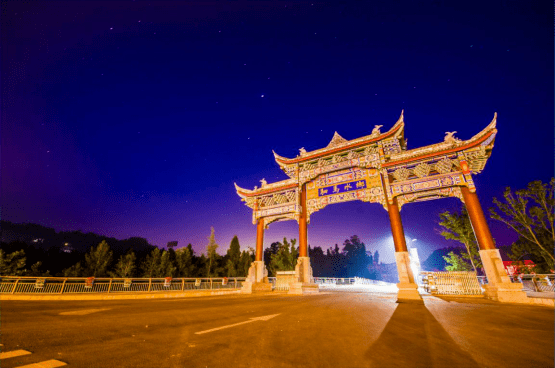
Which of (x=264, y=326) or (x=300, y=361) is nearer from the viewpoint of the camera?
(x=300, y=361)

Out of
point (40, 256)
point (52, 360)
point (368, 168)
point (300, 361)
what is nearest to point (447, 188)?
point (368, 168)

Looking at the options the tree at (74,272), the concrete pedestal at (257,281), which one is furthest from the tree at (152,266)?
the concrete pedestal at (257,281)

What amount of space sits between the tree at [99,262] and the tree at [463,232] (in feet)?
101

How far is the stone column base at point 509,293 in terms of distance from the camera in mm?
9241

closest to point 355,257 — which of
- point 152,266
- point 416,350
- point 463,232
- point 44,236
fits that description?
point 463,232

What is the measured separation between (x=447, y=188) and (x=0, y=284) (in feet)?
85.8

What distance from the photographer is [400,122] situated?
1387 cm

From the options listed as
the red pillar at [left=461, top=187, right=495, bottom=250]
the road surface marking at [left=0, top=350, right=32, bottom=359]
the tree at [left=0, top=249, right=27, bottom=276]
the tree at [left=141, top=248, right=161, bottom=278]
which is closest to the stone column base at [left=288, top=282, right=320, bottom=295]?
the red pillar at [left=461, top=187, right=495, bottom=250]

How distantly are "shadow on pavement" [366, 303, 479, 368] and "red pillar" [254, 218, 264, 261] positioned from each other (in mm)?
13537

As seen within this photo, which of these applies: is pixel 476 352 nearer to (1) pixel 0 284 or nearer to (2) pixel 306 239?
(2) pixel 306 239

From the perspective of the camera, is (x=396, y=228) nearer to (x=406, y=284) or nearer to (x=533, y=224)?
(x=406, y=284)

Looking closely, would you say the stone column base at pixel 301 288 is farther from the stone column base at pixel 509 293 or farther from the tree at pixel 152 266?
the tree at pixel 152 266

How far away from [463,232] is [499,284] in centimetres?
972

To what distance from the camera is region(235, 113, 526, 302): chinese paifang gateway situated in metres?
11.0
